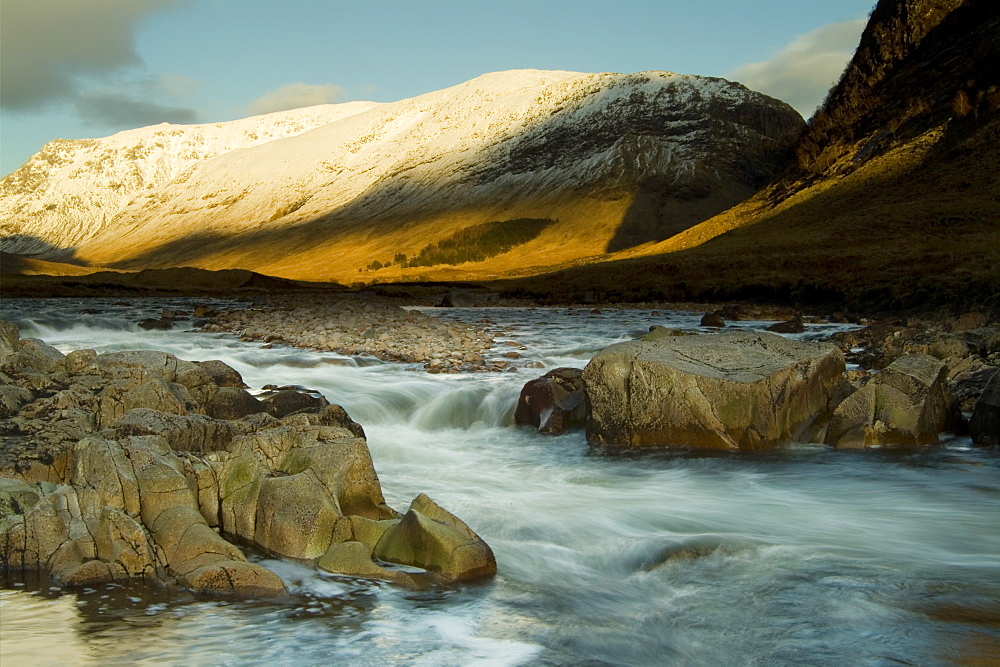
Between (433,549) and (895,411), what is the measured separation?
7175mm

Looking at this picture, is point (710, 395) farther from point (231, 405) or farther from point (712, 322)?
point (712, 322)

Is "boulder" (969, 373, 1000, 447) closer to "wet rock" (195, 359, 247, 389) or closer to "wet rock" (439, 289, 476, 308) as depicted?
"wet rock" (195, 359, 247, 389)

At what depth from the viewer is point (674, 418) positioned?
10.9 m

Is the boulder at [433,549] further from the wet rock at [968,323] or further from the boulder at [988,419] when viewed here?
the wet rock at [968,323]

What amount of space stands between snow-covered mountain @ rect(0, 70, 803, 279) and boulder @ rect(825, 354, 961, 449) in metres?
78.9

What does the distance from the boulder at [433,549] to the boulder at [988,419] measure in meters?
7.34

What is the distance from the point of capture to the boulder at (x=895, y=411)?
1080 centimetres

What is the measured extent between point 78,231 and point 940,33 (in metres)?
182

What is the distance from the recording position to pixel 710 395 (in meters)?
10.7

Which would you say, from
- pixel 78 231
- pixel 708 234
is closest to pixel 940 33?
pixel 708 234

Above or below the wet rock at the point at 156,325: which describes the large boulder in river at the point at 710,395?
below

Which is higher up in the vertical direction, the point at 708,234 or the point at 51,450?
the point at 708,234

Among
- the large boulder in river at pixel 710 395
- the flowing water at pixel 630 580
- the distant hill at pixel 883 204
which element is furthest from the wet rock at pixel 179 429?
the distant hill at pixel 883 204

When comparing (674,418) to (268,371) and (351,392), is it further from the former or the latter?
(268,371)
